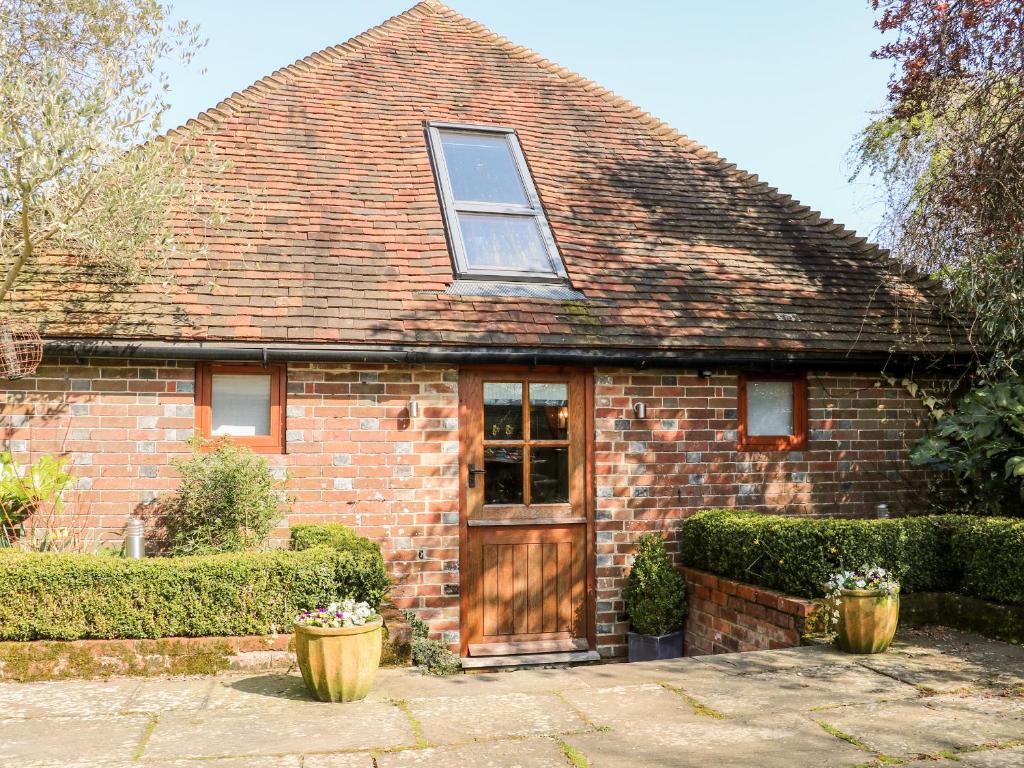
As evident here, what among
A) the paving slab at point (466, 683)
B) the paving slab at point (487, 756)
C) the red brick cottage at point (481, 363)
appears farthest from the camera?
the red brick cottage at point (481, 363)

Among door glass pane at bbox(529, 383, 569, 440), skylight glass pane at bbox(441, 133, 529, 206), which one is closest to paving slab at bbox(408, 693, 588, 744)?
door glass pane at bbox(529, 383, 569, 440)

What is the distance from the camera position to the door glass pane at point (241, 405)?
302 inches

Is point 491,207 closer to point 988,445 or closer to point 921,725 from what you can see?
point 988,445

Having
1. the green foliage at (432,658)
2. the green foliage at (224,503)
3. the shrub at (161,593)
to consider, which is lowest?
the green foliage at (432,658)

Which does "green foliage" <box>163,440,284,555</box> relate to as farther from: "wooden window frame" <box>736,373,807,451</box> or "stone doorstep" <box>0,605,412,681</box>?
"wooden window frame" <box>736,373,807,451</box>

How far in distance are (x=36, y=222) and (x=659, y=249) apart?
5.96 metres

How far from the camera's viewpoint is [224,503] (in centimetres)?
701

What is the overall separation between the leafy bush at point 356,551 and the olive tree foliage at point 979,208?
5.24 metres

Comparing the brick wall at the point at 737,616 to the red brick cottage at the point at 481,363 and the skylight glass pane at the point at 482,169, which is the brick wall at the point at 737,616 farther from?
the skylight glass pane at the point at 482,169

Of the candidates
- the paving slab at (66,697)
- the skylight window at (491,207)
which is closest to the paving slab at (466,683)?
the paving slab at (66,697)

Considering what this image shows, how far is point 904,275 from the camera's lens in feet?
33.2

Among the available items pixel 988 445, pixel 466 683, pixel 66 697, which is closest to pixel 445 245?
pixel 466 683

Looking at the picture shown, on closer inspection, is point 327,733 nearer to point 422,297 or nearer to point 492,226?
point 422,297

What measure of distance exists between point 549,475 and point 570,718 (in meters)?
3.30
